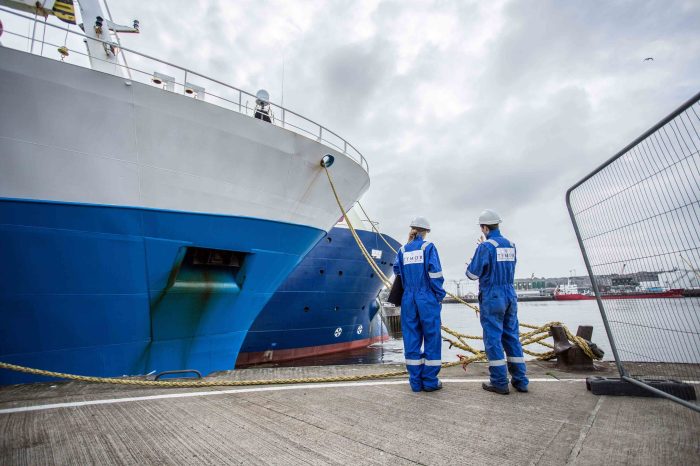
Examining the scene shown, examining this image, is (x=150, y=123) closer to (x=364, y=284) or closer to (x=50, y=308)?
(x=50, y=308)

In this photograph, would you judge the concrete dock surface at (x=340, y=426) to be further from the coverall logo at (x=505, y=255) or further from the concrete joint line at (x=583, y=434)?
the coverall logo at (x=505, y=255)

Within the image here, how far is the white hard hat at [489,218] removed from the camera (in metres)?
3.56

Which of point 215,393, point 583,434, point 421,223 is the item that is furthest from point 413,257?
point 215,393

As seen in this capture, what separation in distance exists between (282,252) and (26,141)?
11.6 ft

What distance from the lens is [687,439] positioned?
1842mm

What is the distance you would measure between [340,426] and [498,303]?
186 cm

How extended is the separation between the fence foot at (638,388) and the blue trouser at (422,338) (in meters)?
1.29

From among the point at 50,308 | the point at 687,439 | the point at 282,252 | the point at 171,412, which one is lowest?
the point at 687,439

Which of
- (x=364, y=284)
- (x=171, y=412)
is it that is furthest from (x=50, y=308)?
(x=364, y=284)

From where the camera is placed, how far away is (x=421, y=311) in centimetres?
320

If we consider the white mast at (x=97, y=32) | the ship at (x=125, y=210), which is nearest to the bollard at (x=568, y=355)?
the ship at (x=125, y=210)

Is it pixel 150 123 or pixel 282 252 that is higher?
pixel 150 123

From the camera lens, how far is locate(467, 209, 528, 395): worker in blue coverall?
3.07 m

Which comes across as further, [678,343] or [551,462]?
[678,343]
